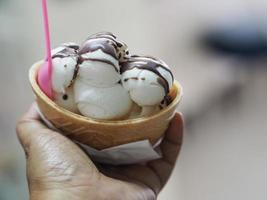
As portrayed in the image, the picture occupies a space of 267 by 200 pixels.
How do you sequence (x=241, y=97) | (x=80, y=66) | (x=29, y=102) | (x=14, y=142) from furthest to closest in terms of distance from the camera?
(x=241, y=97) < (x=29, y=102) < (x=14, y=142) < (x=80, y=66)

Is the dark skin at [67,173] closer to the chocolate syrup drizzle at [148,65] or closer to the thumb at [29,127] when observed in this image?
the thumb at [29,127]

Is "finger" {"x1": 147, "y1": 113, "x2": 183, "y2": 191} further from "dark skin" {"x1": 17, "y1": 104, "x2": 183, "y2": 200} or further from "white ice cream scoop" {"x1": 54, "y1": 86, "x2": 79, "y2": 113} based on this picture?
"white ice cream scoop" {"x1": 54, "y1": 86, "x2": 79, "y2": 113}

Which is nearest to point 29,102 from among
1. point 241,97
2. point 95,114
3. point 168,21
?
point 168,21

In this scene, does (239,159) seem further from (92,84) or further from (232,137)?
(92,84)

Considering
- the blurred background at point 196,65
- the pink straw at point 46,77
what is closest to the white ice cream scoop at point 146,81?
the pink straw at point 46,77

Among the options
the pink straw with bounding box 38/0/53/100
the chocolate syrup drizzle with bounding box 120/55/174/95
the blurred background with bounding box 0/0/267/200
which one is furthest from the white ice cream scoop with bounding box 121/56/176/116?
the blurred background with bounding box 0/0/267/200
